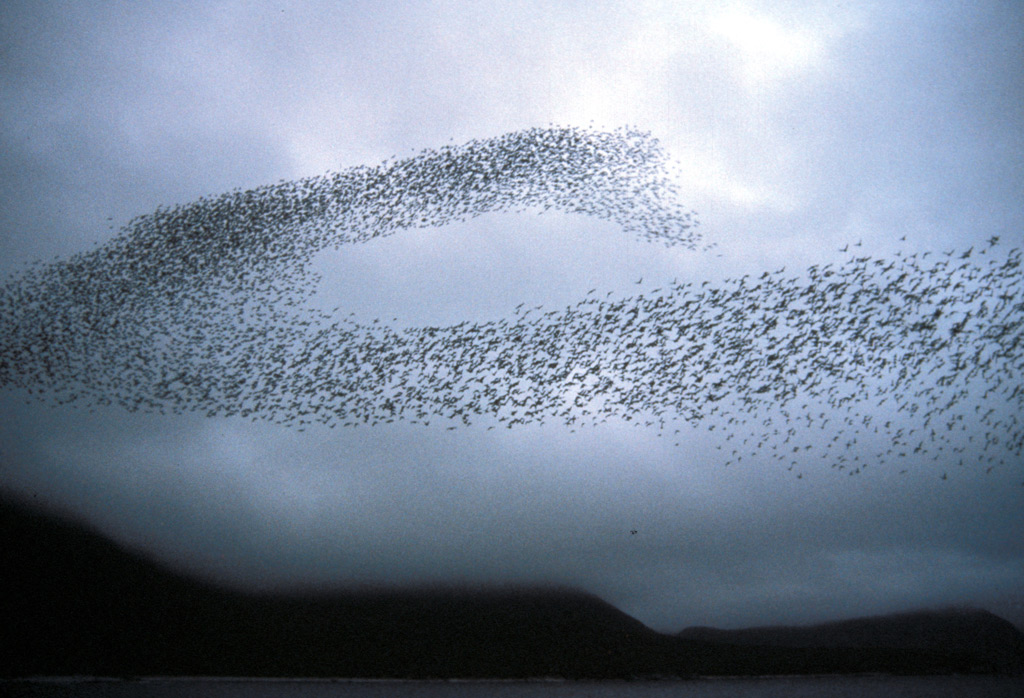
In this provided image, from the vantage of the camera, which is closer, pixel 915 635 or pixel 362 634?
pixel 915 635

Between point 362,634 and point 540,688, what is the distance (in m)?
1.81

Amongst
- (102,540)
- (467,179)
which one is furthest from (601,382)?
(102,540)

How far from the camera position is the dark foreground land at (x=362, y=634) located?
6504mm

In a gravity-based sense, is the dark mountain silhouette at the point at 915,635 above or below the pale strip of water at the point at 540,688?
above

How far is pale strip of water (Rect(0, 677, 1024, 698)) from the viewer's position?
6.09m

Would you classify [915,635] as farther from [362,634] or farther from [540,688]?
[362,634]

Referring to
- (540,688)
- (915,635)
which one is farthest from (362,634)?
(915,635)

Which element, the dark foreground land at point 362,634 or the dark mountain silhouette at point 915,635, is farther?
the dark foreground land at point 362,634

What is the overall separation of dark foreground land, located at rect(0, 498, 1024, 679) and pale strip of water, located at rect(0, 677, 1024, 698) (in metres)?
0.12

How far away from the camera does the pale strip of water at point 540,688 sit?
6086mm

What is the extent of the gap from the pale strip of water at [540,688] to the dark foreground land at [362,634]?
0.40 feet

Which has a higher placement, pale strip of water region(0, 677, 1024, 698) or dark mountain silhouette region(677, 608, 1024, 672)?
dark mountain silhouette region(677, 608, 1024, 672)

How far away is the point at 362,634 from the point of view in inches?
280

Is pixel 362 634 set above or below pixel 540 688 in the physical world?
above
